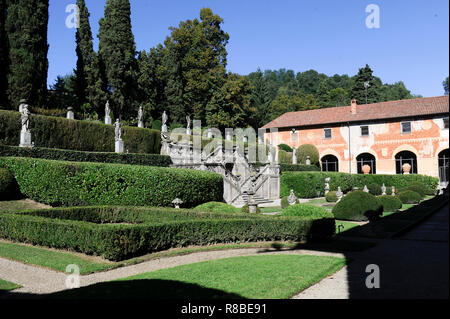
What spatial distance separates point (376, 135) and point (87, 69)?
3264 centimetres

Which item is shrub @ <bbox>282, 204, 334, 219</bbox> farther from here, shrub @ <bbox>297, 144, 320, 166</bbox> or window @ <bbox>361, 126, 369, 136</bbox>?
window @ <bbox>361, 126, 369, 136</bbox>

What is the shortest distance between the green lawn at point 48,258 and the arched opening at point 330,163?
1561 inches

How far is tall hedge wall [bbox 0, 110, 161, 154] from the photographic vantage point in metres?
20.2

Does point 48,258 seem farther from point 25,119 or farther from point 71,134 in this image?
point 71,134

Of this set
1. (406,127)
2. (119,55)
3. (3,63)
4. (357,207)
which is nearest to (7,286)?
(357,207)

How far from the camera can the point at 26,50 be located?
28656 millimetres

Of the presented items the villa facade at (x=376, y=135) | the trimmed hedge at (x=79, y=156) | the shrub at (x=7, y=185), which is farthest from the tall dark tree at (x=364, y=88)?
the shrub at (x=7, y=185)

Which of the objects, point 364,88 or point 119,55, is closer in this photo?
point 119,55

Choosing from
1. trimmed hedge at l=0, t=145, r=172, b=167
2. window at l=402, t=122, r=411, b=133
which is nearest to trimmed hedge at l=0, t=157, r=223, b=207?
trimmed hedge at l=0, t=145, r=172, b=167

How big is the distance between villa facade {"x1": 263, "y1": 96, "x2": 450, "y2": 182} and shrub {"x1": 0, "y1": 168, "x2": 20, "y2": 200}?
114 feet

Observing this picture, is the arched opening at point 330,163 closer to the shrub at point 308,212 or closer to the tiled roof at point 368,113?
the tiled roof at point 368,113
